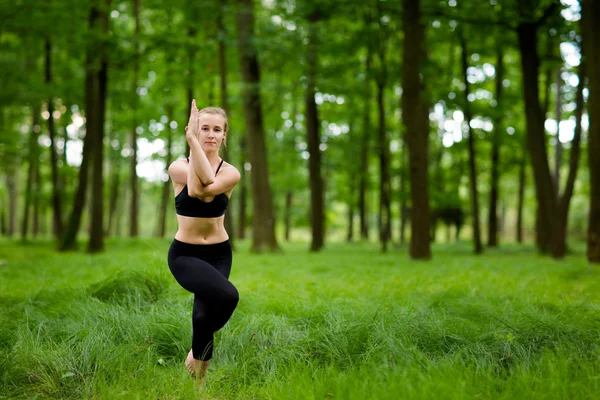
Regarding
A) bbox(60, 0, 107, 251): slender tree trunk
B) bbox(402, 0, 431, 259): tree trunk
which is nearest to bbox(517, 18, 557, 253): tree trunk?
bbox(402, 0, 431, 259): tree trunk

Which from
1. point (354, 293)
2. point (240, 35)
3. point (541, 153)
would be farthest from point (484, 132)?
point (354, 293)

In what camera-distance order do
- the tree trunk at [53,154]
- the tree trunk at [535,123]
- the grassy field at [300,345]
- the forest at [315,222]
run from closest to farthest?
the grassy field at [300,345], the forest at [315,222], the tree trunk at [535,123], the tree trunk at [53,154]

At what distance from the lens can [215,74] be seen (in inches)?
765

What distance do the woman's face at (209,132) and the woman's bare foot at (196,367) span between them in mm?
1527

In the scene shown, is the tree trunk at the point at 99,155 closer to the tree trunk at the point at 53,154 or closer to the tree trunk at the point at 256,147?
the tree trunk at the point at 53,154

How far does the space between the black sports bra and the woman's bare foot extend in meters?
1.05

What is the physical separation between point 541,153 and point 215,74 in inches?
467

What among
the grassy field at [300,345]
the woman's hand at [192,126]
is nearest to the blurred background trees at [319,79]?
the grassy field at [300,345]

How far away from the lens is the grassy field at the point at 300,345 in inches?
128

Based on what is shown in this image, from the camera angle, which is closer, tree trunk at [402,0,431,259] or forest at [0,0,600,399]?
forest at [0,0,600,399]

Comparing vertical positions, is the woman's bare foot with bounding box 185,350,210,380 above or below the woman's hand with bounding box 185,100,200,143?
below

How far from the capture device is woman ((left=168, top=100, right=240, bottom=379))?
338cm

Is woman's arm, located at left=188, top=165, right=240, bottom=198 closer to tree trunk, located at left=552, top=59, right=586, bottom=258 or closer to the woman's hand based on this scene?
the woman's hand

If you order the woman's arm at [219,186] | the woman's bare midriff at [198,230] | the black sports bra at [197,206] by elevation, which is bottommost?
the woman's bare midriff at [198,230]
